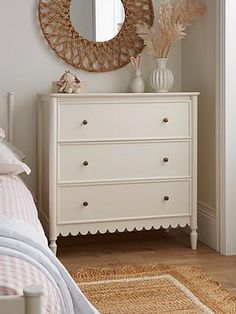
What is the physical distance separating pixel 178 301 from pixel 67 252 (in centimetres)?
109

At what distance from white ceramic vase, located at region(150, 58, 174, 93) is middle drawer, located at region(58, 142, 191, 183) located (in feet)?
1.34

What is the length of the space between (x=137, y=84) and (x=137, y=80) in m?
0.03

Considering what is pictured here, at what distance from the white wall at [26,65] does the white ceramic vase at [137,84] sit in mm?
295

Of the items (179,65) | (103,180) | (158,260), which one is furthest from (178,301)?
(179,65)

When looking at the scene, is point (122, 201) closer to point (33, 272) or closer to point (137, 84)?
point (137, 84)

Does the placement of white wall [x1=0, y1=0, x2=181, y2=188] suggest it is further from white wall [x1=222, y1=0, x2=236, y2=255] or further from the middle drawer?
white wall [x1=222, y1=0, x2=236, y2=255]

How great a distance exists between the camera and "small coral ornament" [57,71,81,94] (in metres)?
3.65

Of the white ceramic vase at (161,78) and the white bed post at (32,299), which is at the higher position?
the white ceramic vase at (161,78)

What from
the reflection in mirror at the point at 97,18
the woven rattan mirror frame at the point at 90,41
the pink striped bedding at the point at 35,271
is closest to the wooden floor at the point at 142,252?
the woven rattan mirror frame at the point at 90,41

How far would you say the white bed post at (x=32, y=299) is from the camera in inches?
45.3

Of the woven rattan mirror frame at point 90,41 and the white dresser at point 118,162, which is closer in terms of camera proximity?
the white dresser at point 118,162

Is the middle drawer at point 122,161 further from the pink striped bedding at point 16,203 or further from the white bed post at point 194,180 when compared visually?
the pink striped bedding at point 16,203

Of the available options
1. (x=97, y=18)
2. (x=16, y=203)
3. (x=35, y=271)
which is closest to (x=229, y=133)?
(x=97, y=18)

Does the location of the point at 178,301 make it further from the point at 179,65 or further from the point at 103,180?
the point at 179,65
